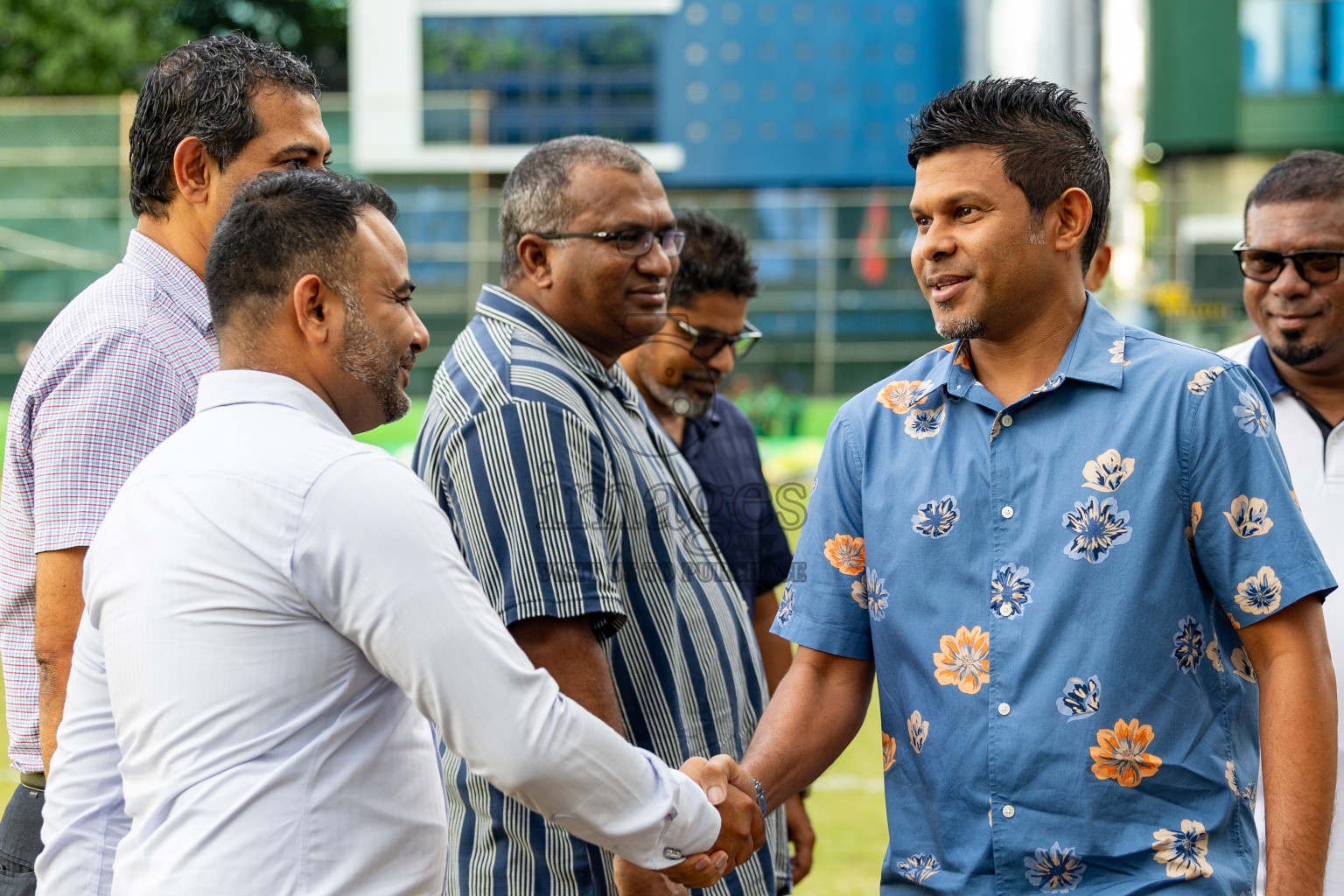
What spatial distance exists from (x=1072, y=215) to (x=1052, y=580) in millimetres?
654

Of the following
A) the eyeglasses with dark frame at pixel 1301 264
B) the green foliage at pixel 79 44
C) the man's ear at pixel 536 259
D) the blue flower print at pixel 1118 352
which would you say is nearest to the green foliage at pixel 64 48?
the green foliage at pixel 79 44

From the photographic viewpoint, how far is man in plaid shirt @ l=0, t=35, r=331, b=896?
7.28 feet

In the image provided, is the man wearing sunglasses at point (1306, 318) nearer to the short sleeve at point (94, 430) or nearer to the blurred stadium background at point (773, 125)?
the short sleeve at point (94, 430)

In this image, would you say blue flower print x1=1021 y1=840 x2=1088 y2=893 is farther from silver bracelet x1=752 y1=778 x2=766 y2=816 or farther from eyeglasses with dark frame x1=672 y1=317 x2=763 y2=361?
eyeglasses with dark frame x1=672 y1=317 x2=763 y2=361

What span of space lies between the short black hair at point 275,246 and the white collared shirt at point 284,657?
0.12 metres

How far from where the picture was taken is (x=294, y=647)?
1.78 meters

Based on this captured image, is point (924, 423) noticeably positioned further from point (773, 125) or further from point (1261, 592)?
point (773, 125)

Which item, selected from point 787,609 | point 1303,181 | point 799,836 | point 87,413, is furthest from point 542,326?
point 1303,181

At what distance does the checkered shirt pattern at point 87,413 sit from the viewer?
223cm

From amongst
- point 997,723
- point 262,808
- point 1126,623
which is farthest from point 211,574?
point 1126,623

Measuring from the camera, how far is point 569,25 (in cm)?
5000

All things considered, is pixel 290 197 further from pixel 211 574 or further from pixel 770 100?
pixel 770 100

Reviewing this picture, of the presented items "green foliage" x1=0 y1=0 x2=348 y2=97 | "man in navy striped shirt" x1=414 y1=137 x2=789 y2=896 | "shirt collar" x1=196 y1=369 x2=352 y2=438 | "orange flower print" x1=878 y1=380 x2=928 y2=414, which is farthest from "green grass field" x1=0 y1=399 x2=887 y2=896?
"green foliage" x1=0 y1=0 x2=348 y2=97

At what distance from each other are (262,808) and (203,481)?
17.6 inches
